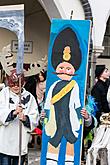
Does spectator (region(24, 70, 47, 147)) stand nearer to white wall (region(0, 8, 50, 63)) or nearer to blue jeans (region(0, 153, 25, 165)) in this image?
white wall (region(0, 8, 50, 63))

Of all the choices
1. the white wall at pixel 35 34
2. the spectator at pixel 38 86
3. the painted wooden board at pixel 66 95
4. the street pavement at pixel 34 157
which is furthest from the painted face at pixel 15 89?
the white wall at pixel 35 34

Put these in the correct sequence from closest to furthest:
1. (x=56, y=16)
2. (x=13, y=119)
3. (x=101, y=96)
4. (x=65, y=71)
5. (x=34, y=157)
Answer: (x=13, y=119), (x=65, y=71), (x=101, y=96), (x=34, y=157), (x=56, y=16)

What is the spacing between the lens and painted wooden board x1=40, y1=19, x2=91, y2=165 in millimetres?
5414

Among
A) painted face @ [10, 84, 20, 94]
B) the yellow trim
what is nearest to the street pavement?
the yellow trim

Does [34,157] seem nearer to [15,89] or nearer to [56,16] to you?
[56,16]

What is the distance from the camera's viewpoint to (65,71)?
550cm

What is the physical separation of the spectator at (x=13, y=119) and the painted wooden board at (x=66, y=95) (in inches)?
13.1

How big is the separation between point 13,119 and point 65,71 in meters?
0.85

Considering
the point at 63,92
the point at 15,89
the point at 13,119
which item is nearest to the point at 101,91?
the point at 63,92

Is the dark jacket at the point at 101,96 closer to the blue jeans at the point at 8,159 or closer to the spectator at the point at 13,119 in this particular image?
the spectator at the point at 13,119

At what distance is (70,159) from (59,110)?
22.3 inches

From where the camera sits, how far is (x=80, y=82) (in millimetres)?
5422

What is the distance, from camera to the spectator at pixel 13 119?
5.08 m

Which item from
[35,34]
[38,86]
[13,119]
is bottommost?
[13,119]
